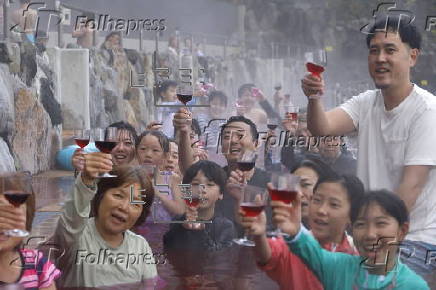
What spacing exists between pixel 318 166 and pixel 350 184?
0.36 m

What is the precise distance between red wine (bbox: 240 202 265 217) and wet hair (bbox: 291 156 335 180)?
880 millimetres

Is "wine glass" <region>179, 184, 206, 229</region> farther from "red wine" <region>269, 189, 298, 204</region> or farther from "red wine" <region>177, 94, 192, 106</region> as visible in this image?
"red wine" <region>269, 189, 298, 204</region>

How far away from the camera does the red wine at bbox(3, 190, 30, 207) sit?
332cm

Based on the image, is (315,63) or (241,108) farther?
(241,108)

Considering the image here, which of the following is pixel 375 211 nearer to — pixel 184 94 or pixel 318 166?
pixel 318 166

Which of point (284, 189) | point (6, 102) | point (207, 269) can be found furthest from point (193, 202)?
point (6, 102)

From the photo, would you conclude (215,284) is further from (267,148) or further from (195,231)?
(267,148)

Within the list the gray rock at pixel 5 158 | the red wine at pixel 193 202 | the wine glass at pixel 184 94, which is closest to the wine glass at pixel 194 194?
the red wine at pixel 193 202

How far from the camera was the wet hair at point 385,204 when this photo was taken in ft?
12.1

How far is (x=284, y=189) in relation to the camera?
10.2 ft

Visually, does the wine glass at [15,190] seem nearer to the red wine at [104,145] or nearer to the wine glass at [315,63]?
the red wine at [104,145]

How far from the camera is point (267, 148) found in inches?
238

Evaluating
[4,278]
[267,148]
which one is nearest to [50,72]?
[267,148]

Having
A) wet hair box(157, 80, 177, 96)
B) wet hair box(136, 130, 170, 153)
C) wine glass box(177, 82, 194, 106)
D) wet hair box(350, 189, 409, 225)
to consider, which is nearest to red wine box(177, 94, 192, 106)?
wine glass box(177, 82, 194, 106)
